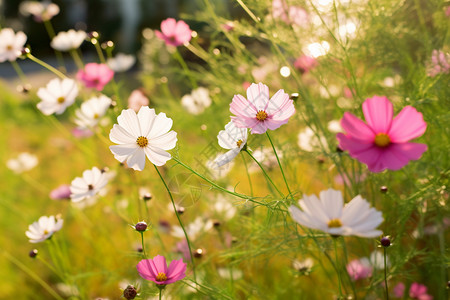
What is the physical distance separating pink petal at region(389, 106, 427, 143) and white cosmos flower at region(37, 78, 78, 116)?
607 mm

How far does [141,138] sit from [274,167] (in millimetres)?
596

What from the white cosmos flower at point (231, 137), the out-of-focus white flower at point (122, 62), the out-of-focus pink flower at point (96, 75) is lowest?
the white cosmos flower at point (231, 137)

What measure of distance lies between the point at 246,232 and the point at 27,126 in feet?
7.53

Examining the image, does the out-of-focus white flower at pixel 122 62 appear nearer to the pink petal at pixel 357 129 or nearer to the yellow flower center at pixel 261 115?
the yellow flower center at pixel 261 115

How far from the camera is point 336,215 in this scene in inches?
16.4

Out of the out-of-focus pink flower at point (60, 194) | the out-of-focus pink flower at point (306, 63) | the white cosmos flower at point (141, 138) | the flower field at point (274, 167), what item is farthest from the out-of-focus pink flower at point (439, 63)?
the out-of-focus pink flower at point (60, 194)

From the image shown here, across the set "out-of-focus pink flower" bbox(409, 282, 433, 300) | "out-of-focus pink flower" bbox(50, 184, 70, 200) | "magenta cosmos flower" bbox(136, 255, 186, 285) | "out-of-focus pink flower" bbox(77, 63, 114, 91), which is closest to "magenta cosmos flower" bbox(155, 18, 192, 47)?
"out-of-focus pink flower" bbox(77, 63, 114, 91)

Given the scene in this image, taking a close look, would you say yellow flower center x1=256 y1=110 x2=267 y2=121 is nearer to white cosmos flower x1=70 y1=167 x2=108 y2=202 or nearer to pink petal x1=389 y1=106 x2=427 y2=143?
pink petal x1=389 y1=106 x2=427 y2=143


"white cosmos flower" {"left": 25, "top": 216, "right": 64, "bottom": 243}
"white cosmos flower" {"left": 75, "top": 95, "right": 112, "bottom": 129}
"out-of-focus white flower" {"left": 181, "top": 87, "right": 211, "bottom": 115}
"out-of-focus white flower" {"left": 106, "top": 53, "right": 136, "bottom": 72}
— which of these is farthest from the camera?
"out-of-focus white flower" {"left": 106, "top": 53, "right": 136, "bottom": 72}

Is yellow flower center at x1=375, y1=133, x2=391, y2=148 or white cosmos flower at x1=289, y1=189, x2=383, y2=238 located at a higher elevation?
yellow flower center at x1=375, y1=133, x2=391, y2=148

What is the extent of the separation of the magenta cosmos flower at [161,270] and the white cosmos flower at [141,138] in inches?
4.5

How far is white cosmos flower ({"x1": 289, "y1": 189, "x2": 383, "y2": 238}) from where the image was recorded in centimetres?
38

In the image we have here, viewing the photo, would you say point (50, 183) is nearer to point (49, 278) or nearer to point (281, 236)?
point (49, 278)

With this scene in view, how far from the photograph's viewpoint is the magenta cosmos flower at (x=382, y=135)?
0.41 m
